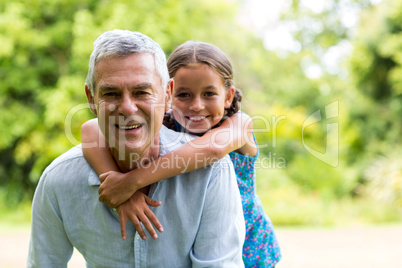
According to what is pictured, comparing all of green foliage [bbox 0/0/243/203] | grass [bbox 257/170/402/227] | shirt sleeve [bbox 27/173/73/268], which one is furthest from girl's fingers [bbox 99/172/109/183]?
grass [bbox 257/170/402/227]

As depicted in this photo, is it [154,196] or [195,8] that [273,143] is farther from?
[154,196]

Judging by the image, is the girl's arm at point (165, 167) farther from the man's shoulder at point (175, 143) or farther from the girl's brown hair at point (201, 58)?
the girl's brown hair at point (201, 58)

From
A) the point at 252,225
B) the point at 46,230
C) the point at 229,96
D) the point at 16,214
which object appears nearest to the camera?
the point at 46,230

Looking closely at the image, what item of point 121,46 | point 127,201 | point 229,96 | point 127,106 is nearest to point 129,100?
point 127,106

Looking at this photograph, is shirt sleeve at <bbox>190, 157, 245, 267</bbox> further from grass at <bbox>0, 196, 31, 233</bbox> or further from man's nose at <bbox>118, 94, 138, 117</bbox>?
grass at <bbox>0, 196, 31, 233</bbox>

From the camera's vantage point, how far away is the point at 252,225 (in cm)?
288

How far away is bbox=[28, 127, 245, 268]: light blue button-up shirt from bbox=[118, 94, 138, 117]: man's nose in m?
0.36

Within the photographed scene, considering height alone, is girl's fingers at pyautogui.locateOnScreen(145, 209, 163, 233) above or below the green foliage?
below

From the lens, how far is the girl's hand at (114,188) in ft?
6.33

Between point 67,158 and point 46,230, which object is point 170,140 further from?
point 46,230

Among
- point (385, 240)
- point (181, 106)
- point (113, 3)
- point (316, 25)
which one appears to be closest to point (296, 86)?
point (316, 25)

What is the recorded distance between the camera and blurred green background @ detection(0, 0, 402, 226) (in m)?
11.0

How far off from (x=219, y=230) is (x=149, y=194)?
0.37m

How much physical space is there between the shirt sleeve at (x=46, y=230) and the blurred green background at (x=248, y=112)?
20.0ft
